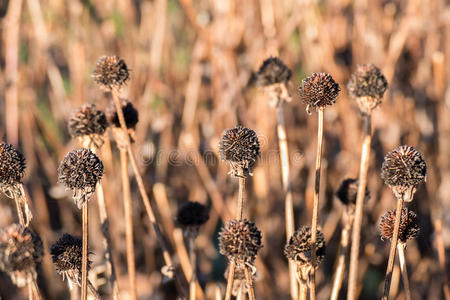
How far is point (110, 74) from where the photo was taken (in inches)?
39.3

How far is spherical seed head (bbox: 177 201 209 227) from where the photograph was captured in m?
1.13

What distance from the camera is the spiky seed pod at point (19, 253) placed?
68 cm

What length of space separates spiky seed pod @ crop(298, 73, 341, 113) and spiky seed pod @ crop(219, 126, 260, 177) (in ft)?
0.41

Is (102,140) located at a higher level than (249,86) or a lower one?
lower

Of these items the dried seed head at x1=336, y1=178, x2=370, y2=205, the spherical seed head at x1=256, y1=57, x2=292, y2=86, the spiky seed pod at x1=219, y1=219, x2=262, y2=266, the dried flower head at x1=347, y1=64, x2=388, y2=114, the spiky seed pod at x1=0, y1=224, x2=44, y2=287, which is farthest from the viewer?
the spherical seed head at x1=256, y1=57, x2=292, y2=86

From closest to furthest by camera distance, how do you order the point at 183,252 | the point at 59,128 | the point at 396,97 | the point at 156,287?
the point at 183,252
the point at 156,287
the point at 396,97
the point at 59,128

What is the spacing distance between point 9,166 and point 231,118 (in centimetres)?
112

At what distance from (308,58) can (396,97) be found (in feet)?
1.38

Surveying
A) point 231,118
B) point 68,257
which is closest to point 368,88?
point 68,257

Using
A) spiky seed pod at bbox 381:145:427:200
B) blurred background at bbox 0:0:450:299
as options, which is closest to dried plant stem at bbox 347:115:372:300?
spiky seed pod at bbox 381:145:427:200

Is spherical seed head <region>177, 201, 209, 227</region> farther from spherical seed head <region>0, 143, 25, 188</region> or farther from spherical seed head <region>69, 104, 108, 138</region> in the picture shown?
spherical seed head <region>0, 143, 25, 188</region>

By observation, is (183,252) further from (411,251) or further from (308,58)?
(308,58)

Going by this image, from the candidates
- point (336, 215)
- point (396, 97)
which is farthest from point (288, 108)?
point (336, 215)

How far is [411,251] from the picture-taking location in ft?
5.79
